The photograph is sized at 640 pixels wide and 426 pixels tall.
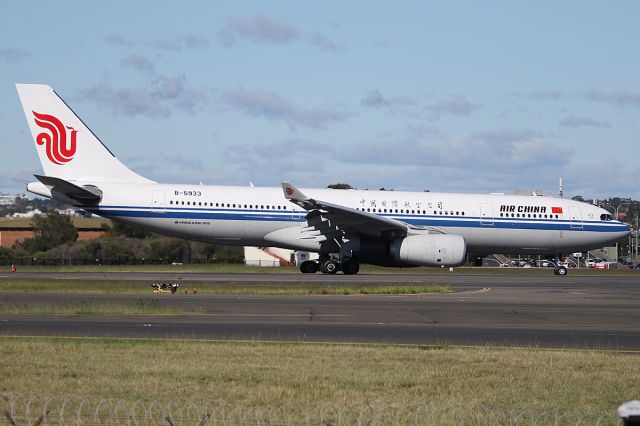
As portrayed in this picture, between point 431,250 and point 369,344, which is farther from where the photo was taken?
point 431,250

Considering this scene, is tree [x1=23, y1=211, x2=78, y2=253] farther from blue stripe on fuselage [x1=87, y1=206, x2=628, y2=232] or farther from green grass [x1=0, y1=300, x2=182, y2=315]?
green grass [x1=0, y1=300, x2=182, y2=315]

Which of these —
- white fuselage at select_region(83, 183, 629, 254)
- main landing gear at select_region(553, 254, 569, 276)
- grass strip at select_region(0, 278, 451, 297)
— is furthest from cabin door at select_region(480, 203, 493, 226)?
grass strip at select_region(0, 278, 451, 297)

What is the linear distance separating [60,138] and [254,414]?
105ft

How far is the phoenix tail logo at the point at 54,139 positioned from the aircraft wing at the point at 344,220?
33.5ft

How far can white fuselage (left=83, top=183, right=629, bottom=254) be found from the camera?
38688mm

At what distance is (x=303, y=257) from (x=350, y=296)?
3453 cm

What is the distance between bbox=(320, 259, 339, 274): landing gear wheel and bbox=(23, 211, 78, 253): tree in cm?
4582

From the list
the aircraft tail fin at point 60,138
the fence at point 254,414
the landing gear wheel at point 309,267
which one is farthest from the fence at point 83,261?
the fence at point 254,414

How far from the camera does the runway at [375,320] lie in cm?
1639

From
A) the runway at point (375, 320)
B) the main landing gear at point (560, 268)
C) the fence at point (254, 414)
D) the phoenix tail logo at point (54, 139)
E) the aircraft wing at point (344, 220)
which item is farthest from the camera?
the main landing gear at point (560, 268)

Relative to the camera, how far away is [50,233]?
80.2 metres

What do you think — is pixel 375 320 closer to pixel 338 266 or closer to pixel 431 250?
pixel 431 250

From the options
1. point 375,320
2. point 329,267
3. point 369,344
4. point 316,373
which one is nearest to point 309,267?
point 329,267

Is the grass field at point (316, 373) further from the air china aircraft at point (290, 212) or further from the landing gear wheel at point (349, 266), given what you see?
the landing gear wheel at point (349, 266)
